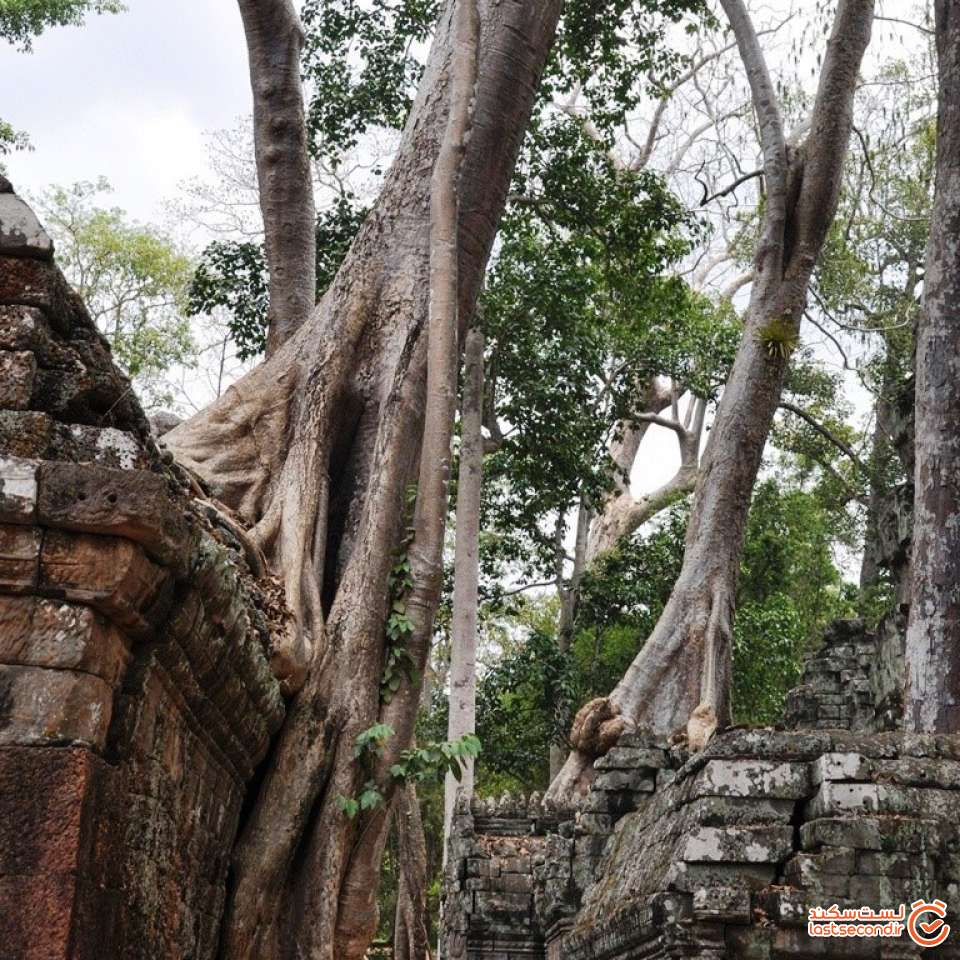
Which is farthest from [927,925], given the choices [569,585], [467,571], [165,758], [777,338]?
[569,585]

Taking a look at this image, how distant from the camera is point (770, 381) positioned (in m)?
12.4

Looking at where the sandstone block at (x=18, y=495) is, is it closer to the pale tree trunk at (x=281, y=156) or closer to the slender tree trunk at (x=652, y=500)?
the pale tree trunk at (x=281, y=156)

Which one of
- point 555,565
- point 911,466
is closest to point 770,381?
point 911,466

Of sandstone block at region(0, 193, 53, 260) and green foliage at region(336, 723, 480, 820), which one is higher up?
sandstone block at region(0, 193, 53, 260)

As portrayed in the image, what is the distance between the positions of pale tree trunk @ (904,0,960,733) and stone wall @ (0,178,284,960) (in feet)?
18.1

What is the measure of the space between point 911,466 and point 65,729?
→ 36.7ft

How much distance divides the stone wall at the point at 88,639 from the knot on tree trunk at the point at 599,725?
23.0 feet

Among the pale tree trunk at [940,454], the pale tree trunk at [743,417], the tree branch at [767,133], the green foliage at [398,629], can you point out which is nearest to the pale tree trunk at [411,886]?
the pale tree trunk at [743,417]

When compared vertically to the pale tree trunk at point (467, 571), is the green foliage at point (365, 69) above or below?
above

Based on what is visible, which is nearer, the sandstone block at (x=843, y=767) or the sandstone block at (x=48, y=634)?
the sandstone block at (x=48, y=634)

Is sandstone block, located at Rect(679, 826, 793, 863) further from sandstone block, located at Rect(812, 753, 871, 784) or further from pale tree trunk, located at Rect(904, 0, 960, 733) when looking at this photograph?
pale tree trunk, located at Rect(904, 0, 960, 733)

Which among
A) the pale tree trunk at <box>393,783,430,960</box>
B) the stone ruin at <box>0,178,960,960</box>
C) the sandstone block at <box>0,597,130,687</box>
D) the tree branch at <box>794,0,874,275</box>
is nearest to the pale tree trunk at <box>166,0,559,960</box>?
the stone ruin at <box>0,178,960,960</box>

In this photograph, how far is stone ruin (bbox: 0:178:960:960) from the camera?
2.65 meters

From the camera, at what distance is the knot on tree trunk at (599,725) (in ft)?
34.3
